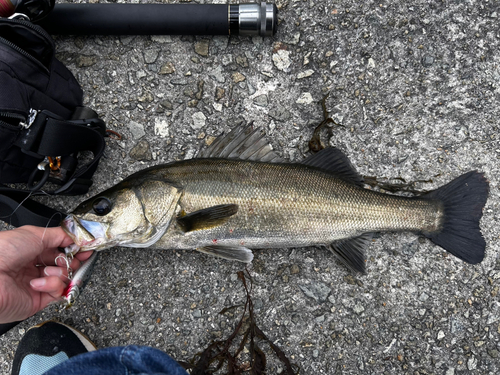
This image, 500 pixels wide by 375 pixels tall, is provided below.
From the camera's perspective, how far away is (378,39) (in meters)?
2.75

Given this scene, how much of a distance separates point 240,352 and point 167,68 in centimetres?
235

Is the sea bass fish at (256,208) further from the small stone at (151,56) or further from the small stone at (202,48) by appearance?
the small stone at (151,56)

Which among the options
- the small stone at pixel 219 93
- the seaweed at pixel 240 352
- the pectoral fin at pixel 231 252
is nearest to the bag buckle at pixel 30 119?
the small stone at pixel 219 93

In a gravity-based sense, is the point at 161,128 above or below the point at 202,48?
below

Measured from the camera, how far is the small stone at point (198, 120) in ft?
9.11

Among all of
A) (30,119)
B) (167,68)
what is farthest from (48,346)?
(167,68)

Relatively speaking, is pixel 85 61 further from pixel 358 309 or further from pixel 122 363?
pixel 358 309

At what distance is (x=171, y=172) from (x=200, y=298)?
1041 millimetres

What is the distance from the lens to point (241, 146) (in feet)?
8.23

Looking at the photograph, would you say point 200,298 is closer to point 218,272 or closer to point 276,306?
point 218,272

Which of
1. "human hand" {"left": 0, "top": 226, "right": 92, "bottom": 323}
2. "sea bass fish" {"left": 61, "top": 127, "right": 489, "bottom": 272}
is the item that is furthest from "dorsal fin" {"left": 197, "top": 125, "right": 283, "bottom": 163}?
"human hand" {"left": 0, "top": 226, "right": 92, "bottom": 323}

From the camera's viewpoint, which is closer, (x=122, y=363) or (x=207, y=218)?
(x=122, y=363)

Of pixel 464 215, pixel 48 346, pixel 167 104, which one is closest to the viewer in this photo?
pixel 464 215

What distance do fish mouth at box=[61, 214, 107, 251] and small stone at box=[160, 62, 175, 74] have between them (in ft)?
4.44
